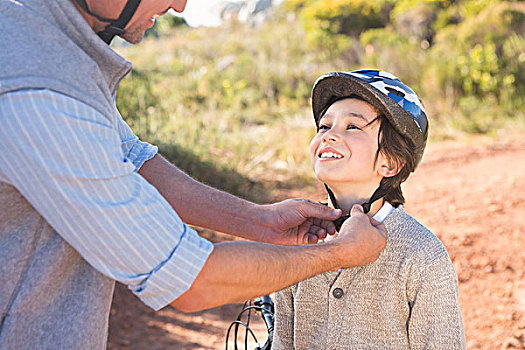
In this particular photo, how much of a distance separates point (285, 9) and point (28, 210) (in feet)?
99.6

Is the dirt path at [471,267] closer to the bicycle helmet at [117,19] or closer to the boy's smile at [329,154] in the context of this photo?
the boy's smile at [329,154]

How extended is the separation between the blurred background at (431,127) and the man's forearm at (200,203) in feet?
7.59

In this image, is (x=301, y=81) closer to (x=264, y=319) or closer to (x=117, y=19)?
(x=264, y=319)

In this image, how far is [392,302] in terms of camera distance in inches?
86.9

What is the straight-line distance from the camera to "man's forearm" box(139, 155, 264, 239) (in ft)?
7.91

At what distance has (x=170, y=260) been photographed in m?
1.55

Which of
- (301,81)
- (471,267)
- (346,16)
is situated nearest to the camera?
(471,267)

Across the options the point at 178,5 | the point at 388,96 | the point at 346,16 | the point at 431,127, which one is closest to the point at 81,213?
the point at 178,5

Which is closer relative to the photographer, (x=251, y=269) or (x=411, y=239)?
(x=251, y=269)

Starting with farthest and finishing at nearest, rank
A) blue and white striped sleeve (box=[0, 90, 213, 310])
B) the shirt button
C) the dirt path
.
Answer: the dirt path → the shirt button → blue and white striped sleeve (box=[0, 90, 213, 310])

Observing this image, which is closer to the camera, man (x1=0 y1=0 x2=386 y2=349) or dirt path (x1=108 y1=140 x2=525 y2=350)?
man (x1=0 y1=0 x2=386 y2=349)

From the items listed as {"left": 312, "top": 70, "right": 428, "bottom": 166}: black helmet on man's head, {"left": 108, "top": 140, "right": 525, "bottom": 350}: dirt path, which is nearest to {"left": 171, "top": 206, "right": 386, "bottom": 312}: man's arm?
{"left": 312, "top": 70, "right": 428, "bottom": 166}: black helmet on man's head

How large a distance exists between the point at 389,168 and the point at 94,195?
1409 millimetres

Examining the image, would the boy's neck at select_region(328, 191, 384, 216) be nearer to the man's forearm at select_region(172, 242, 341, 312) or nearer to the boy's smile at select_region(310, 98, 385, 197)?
the boy's smile at select_region(310, 98, 385, 197)
